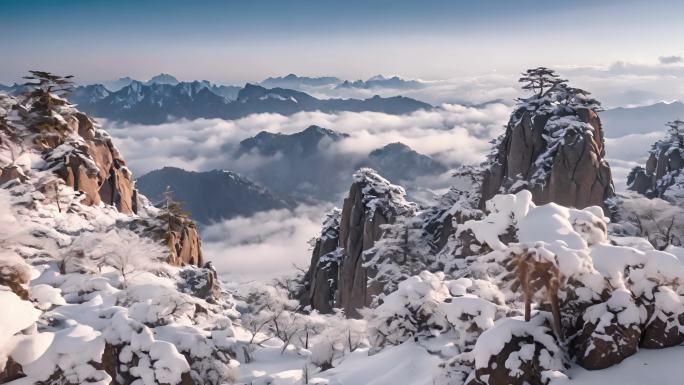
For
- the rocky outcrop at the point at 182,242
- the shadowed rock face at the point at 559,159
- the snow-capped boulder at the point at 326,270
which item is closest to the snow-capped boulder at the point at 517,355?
the rocky outcrop at the point at 182,242

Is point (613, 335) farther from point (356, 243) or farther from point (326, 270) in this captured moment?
point (326, 270)

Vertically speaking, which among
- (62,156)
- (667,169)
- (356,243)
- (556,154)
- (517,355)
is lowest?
(356,243)

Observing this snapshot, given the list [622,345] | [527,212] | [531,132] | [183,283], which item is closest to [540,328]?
[622,345]

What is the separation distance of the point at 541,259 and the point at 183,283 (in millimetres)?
35542

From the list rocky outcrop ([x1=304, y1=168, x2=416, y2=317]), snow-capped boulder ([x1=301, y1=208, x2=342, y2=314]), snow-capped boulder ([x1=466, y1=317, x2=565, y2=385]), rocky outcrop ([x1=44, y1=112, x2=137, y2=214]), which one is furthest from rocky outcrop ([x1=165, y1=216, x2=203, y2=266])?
snow-capped boulder ([x1=466, y1=317, x2=565, y2=385])

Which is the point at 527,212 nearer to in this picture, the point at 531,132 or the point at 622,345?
the point at 622,345

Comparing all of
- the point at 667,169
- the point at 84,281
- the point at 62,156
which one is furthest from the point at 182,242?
the point at 667,169

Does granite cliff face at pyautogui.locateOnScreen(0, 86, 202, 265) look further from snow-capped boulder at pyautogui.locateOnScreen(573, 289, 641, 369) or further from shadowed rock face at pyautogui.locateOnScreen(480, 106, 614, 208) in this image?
shadowed rock face at pyautogui.locateOnScreen(480, 106, 614, 208)

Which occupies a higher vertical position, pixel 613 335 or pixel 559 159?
pixel 559 159

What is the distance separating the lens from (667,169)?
241 feet

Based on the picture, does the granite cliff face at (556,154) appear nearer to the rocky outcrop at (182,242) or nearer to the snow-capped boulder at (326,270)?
the snow-capped boulder at (326,270)

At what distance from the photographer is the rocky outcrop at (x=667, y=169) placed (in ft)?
214

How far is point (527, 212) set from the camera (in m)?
17.7

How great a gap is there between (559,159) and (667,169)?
1357 inches
